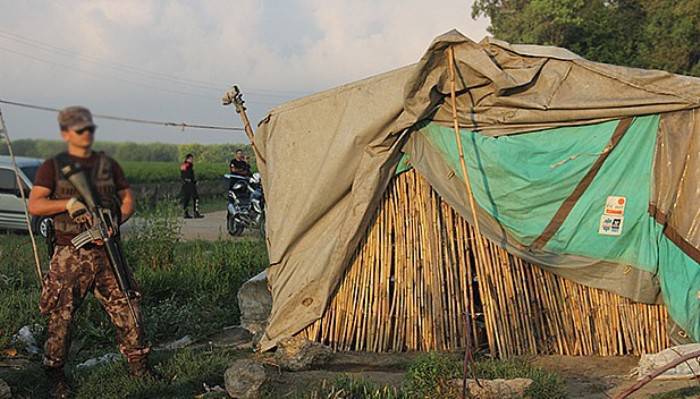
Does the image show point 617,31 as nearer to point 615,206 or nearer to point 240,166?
point 240,166

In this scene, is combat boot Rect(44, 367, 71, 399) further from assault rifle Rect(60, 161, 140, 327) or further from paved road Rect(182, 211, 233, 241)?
paved road Rect(182, 211, 233, 241)

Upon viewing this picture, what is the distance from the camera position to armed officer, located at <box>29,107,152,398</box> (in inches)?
182

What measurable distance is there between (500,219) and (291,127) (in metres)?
1.83

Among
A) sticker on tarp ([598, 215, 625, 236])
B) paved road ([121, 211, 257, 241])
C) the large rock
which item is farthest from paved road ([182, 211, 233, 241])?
sticker on tarp ([598, 215, 625, 236])

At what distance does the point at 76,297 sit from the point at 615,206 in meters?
3.85

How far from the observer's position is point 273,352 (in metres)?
6.63

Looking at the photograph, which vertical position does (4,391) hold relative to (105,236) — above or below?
below

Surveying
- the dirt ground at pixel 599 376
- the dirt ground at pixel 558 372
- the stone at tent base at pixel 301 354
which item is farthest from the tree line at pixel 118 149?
the dirt ground at pixel 599 376

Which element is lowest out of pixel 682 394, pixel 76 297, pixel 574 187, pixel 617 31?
pixel 682 394

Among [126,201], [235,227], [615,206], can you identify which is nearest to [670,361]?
[615,206]

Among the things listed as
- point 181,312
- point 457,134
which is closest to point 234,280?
point 181,312

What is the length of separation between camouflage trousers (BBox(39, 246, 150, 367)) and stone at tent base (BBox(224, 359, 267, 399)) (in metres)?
0.69

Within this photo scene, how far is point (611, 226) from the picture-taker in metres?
6.28

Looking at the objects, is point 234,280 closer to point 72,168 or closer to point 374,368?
point 374,368
